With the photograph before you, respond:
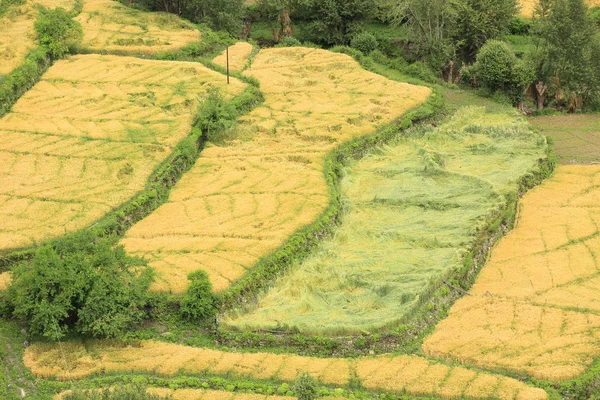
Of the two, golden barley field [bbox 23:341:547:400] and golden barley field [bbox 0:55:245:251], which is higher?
golden barley field [bbox 0:55:245:251]

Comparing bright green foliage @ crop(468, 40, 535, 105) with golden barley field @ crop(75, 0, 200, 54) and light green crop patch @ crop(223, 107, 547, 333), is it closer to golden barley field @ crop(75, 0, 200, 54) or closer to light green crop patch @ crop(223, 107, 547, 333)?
light green crop patch @ crop(223, 107, 547, 333)

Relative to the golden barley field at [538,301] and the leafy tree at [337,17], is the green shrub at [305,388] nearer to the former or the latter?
the golden barley field at [538,301]

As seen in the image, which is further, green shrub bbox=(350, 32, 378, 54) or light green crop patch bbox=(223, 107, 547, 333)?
green shrub bbox=(350, 32, 378, 54)

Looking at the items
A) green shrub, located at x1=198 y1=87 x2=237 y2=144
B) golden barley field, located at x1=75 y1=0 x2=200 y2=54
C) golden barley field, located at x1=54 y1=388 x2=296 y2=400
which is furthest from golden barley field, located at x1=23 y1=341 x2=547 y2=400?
golden barley field, located at x1=75 y1=0 x2=200 y2=54

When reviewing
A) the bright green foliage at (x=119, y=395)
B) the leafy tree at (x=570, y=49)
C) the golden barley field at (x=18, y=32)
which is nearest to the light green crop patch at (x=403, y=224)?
the leafy tree at (x=570, y=49)

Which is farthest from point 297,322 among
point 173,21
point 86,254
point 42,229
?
point 173,21

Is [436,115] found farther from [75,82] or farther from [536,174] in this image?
[75,82]
